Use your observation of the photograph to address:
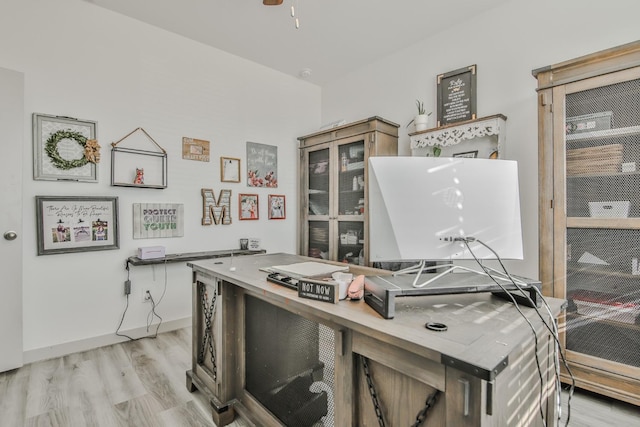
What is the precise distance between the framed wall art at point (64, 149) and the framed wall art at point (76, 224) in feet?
0.61

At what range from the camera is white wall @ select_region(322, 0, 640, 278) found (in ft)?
7.08

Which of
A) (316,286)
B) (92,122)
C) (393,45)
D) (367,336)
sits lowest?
(367,336)

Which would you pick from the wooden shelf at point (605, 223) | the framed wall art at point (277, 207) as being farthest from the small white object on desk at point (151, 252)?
the wooden shelf at point (605, 223)

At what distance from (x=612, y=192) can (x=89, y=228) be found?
145 inches

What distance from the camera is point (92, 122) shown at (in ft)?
8.47

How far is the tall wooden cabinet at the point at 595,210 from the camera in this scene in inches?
68.3

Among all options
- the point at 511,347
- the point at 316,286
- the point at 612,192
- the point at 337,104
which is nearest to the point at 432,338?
the point at 511,347

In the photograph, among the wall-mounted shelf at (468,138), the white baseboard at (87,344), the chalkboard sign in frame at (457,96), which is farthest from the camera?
the chalkboard sign in frame at (457,96)

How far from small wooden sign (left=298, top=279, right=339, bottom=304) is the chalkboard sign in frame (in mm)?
2312

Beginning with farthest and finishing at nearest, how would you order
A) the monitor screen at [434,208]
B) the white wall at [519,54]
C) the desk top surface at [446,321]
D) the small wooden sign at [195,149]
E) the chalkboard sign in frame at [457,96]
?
1. the small wooden sign at [195,149]
2. the chalkboard sign in frame at [457,96]
3. the white wall at [519,54]
4. the monitor screen at [434,208]
5. the desk top surface at [446,321]

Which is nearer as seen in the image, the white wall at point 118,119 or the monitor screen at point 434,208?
the monitor screen at point 434,208

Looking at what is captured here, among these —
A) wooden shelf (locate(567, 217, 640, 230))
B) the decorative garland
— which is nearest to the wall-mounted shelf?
wooden shelf (locate(567, 217, 640, 230))

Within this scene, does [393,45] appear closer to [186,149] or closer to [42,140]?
[186,149]

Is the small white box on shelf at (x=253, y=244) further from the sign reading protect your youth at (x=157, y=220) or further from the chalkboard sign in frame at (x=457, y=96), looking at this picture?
the chalkboard sign in frame at (x=457, y=96)
